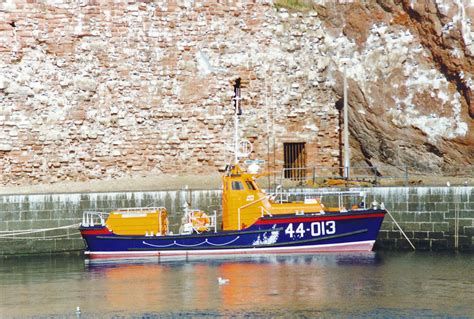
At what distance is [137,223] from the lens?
30.7 m

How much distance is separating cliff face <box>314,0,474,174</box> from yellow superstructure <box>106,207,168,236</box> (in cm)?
836

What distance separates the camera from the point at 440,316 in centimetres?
2172

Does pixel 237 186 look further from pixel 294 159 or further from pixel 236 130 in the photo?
pixel 294 159

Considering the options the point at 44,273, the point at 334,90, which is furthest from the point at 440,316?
the point at 334,90

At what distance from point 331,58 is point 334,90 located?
102 centimetres

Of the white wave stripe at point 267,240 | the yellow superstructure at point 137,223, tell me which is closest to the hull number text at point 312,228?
the white wave stripe at point 267,240

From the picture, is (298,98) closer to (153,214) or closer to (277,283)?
(153,214)

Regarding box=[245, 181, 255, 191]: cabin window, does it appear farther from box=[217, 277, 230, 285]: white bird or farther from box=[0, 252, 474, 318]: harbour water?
box=[217, 277, 230, 285]: white bird

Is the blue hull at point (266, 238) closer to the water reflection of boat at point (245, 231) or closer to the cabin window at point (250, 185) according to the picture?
the water reflection of boat at point (245, 231)

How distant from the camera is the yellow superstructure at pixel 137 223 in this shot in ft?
100

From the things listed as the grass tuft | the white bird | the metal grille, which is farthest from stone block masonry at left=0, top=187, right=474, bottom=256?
the grass tuft

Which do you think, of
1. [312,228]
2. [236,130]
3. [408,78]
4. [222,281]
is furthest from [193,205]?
[408,78]

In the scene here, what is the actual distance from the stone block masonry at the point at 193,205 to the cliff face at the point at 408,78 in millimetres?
3985

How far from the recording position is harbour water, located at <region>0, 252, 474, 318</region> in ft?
74.3
